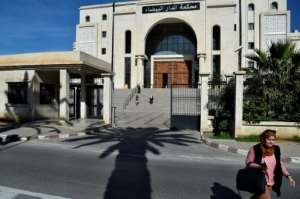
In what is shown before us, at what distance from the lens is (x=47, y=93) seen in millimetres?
21250

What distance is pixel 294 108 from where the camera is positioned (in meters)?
13.4

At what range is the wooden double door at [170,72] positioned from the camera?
133ft

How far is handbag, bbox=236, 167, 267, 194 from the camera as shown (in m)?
3.84

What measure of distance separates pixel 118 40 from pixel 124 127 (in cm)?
2407

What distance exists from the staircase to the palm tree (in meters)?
6.65

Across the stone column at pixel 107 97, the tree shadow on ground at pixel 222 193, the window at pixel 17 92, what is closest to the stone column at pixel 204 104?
the stone column at pixel 107 97

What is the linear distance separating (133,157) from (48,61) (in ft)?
41.4

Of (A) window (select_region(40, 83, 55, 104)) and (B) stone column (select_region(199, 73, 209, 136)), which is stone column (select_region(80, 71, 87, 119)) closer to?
(A) window (select_region(40, 83, 55, 104))

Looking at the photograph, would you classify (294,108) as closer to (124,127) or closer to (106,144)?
(106,144)

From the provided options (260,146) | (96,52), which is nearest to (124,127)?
(260,146)

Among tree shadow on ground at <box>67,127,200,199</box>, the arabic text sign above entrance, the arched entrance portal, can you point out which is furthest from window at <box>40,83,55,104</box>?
the arabic text sign above entrance

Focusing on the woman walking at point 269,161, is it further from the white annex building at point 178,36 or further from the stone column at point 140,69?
the stone column at point 140,69

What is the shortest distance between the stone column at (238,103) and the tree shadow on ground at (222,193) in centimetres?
757

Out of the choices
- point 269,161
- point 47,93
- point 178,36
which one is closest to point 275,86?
point 269,161
